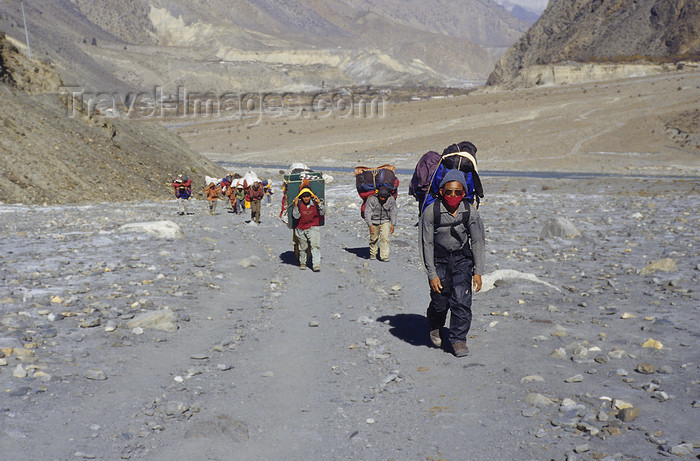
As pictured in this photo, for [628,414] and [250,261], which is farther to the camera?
[250,261]

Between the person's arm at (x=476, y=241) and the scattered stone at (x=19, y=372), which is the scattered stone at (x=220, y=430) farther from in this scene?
the person's arm at (x=476, y=241)

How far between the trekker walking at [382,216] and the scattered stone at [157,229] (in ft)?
16.4

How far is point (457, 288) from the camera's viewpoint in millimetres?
7883

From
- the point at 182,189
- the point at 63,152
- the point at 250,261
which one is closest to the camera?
the point at 250,261


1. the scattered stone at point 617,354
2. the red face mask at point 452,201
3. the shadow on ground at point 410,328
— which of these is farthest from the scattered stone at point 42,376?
the scattered stone at point 617,354

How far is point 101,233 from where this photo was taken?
16.5m

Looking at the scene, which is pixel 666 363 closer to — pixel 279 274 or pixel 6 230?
pixel 279 274

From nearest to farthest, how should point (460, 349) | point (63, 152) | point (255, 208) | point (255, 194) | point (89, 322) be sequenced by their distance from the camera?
point (460, 349) → point (89, 322) → point (255, 194) → point (255, 208) → point (63, 152)

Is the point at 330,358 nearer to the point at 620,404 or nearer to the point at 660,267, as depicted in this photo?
the point at 620,404

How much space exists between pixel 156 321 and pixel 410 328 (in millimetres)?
3513

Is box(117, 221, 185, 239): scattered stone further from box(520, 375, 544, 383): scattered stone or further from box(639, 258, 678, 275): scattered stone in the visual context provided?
box(520, 375, 544, 383): scattered stone

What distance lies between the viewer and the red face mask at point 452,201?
766cm

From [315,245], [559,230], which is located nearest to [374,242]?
[315,245]

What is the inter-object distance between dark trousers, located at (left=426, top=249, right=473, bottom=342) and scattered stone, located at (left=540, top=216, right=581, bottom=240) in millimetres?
10488
